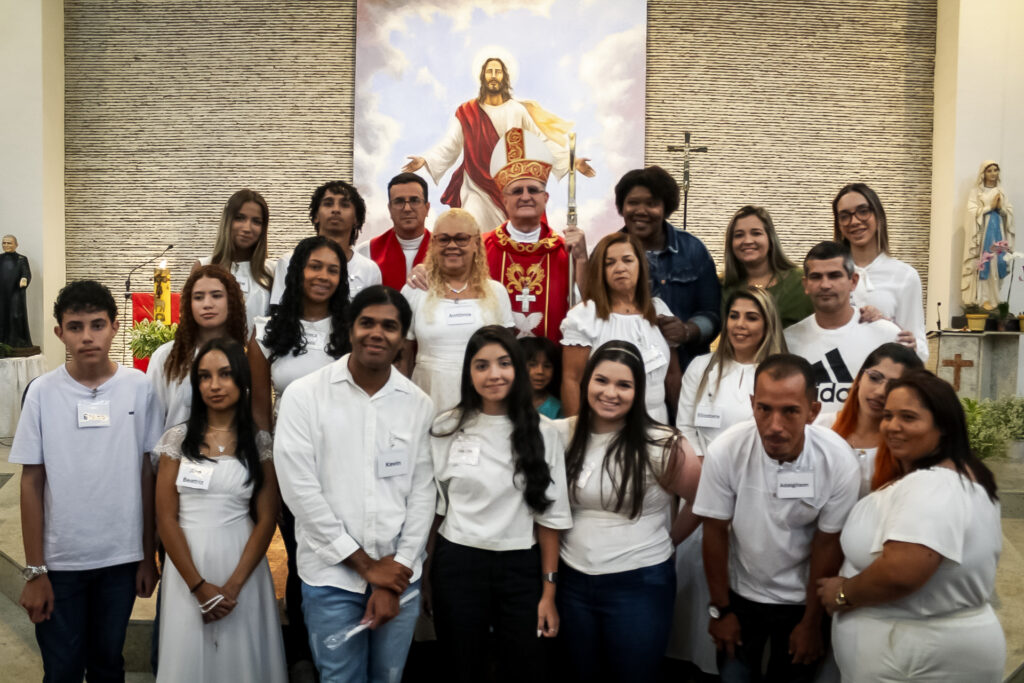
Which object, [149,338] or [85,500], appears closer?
[85,500]

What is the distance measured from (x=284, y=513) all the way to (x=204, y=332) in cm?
74

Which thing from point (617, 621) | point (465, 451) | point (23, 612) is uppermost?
point (465, 451)

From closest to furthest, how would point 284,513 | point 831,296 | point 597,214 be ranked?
point 284,513
point 831,296
point 597,214

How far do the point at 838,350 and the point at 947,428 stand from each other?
116 cm

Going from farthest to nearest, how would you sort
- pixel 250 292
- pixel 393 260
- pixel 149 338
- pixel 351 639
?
1. pixel 149 338
2. pixel 393 260
3. pixel 250 292
4. pixel 351 639

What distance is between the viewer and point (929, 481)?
7.41 ft

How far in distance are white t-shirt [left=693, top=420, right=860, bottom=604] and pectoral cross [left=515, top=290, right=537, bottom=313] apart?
151cm

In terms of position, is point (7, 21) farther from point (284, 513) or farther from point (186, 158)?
point (284, 513)

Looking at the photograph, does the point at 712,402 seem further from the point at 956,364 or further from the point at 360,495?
the point at 956,364

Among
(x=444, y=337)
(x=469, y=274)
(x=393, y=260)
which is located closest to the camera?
(x=444, y=337)

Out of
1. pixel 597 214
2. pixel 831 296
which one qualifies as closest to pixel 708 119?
pixel 597 214

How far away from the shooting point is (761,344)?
3293mm

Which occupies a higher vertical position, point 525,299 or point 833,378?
point 525,299

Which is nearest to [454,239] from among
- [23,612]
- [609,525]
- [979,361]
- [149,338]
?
[609,525]
